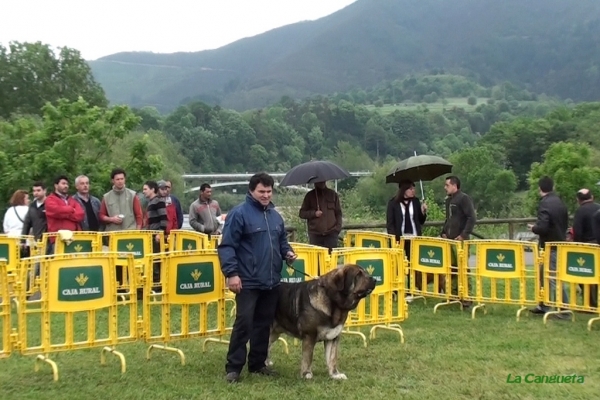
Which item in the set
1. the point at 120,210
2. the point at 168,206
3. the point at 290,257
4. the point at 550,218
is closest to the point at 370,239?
the point at 550,218

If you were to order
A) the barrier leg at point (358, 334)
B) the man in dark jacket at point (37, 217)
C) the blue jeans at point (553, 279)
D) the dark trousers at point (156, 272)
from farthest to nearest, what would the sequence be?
the man in dark jacket at point (37, 217)
the blue jeans at point (553, 279)
the dark trousers at point (156, 272)
the barrier leg at point (358, 334)

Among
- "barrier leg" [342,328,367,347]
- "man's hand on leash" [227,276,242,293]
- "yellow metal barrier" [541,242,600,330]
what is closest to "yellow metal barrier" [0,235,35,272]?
"barrier leg" [342,328,367,347]

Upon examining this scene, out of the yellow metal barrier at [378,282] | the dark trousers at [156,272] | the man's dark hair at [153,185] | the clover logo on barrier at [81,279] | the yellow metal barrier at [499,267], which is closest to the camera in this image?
the clover logo on barrier at [81,279]

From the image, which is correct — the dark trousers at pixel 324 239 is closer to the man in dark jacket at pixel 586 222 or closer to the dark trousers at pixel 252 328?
the man in dark jacket at pixel 586 222

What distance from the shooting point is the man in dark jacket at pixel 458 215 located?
37.1 feet

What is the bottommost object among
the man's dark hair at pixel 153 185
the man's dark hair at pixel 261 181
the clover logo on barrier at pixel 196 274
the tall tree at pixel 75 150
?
the clover logo on barrier at pixel 196 274

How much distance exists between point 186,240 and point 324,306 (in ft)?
18.1

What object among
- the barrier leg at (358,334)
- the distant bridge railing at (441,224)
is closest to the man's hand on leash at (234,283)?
the barrier leg at (358,334)

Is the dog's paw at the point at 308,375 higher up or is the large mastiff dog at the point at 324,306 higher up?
the large mastiff dog at the point at 324,306

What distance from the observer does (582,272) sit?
31.9ft

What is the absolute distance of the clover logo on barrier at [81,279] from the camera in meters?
6.93

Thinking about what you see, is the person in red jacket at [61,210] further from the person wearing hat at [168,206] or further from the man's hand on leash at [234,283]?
the man's hand on leash at [234,283]

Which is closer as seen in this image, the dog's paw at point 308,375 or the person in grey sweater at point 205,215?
the dog's paw at point 308,375

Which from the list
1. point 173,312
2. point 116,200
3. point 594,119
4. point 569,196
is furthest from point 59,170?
point 594,119
